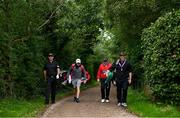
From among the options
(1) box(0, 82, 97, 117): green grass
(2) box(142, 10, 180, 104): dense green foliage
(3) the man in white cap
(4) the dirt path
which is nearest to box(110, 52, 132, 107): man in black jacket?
(4) the dirt path

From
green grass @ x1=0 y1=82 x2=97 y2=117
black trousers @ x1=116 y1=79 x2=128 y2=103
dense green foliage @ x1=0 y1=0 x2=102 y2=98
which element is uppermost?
dense green foliage @ x1=0 y1=0 x2=102 y2=98

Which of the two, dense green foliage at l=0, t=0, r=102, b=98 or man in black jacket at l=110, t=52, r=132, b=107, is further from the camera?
dense green foliage at l=0, t=0, r=102, b=98

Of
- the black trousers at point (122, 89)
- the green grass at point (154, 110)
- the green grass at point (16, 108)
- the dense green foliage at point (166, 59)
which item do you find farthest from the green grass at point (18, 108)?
the dense green foliage at point (166, 59)

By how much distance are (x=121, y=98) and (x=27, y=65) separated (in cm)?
490

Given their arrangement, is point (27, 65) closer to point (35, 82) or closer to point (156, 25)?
point (35, 82)

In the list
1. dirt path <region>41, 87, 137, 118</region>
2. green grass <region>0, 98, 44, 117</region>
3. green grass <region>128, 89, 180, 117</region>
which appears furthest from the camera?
dirt path <region>41, 87, 137, 118</region>

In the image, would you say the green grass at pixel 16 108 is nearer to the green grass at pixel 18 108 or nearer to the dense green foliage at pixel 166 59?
the green grass at pixel 18 108

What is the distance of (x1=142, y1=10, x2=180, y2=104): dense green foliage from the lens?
15898 mm

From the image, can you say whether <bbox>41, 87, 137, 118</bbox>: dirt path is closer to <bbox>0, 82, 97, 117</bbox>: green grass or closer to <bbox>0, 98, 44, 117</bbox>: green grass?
<bbox>0, 82, 97, 117</bbox>: green grass

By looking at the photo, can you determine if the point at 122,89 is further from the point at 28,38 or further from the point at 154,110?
the point at 28,38

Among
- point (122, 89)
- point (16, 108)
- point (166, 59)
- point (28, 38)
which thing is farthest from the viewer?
point (28, 38)

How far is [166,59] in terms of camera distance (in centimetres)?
1636

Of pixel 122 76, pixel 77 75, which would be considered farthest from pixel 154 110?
pixel 77 75

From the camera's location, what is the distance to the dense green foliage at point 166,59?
15.9 m
